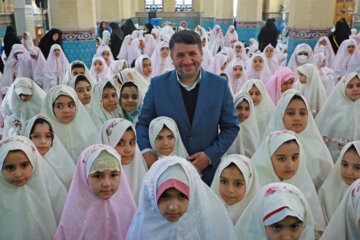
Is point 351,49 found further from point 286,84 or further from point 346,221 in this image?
point 346,221

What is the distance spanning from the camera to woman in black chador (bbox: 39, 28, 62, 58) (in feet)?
19.3

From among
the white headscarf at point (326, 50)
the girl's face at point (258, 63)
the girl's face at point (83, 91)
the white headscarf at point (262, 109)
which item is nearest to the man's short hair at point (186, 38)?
the white headscarf at point (262, 109)

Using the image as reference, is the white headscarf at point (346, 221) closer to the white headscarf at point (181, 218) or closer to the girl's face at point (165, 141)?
the white headscarf at point (181, 218)

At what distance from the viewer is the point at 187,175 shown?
136 centimetres

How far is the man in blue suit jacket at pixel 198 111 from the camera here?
1.99m

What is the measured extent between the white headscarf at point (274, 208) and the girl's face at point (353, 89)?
1558 millimetres

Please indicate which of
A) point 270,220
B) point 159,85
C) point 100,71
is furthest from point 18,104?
point 270,220

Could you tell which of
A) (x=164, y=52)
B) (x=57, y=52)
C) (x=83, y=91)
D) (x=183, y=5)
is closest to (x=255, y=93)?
(x=83, y=91)

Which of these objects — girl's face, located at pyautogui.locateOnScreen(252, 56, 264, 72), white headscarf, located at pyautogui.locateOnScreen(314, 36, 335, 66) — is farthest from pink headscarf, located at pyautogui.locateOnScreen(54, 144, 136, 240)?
white headscarf, located at pyautogui.locateOnScreen(314, 36, 335, 66)

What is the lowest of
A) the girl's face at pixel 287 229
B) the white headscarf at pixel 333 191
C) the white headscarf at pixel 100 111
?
the white headscarf at pixel 333 191

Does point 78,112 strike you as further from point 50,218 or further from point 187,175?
point 187,175

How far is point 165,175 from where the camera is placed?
4.42ft

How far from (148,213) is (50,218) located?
737 mm

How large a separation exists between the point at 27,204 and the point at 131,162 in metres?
0.59
